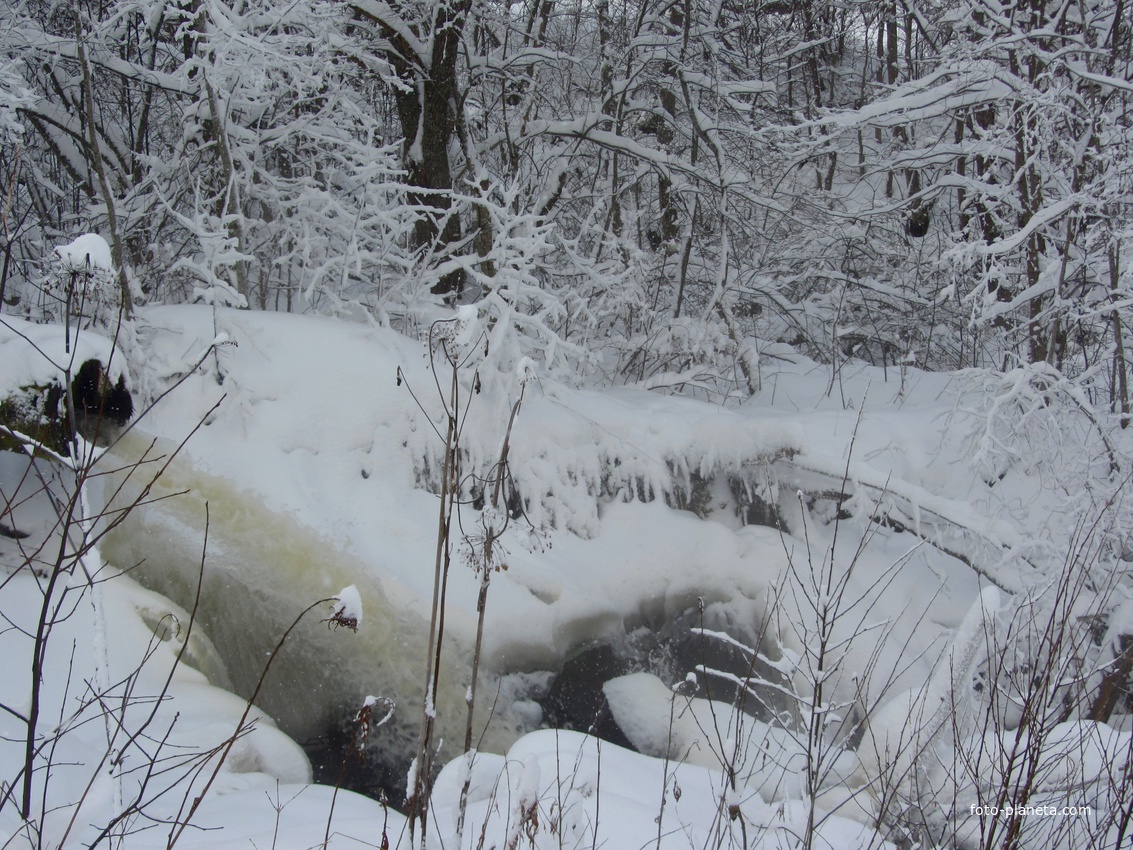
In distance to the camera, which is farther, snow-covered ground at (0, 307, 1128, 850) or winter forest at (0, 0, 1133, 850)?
snow-covered ground at (0, 307, 1128, 850)

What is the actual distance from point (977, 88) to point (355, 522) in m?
5.60

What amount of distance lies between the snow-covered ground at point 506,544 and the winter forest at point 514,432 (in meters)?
0.03

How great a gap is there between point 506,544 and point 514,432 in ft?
2.71

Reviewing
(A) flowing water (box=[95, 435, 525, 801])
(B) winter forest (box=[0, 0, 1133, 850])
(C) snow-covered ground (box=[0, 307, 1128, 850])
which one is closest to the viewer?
(B) winter forest (box=[0, 0, 1133, 850])

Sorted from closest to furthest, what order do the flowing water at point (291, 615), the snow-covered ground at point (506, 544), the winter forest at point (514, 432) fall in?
the winter forest at point (514, 432) → the snow-covered ground at point (506, 544) → the flowing water at point (291, 615)

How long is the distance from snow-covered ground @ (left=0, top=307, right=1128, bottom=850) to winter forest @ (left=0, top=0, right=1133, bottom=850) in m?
0.03

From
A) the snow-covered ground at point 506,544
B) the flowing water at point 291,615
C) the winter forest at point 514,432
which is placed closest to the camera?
the winter forest at point 514,432

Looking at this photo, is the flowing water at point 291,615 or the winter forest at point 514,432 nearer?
the winter forest at point 514,432

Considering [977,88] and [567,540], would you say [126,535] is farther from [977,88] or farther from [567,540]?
[977,88]

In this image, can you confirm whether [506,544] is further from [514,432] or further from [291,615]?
[291,615]

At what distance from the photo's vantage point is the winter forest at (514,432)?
171 inches

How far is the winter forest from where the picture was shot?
436 centimetres

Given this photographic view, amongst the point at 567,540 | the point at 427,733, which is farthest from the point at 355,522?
the point at 427,733

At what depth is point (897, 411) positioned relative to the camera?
6445mm
